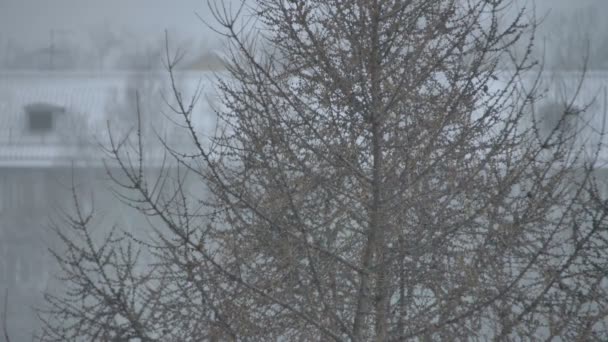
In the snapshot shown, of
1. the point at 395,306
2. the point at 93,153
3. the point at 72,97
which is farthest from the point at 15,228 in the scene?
the point at 395,306

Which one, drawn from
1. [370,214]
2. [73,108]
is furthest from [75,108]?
[370,214]

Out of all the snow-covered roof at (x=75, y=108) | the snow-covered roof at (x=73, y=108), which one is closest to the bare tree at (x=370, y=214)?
the snow-covered roof at (x=75, y=108)

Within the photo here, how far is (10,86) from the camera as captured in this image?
34.4 meters

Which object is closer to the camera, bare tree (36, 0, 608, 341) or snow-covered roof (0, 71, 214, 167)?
bare tree (36, 0, 608, 341)

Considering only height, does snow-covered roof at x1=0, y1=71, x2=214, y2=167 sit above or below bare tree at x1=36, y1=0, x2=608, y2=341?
above

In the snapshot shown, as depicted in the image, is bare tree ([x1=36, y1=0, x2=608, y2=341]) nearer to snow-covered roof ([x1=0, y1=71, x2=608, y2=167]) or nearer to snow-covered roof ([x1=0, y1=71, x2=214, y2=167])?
snow-covered roof ([x1=0, y1=71, x2=608, y2=167])

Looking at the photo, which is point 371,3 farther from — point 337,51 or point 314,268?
point 314,268

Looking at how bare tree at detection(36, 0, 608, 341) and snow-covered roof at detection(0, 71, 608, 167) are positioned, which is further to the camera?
snow-covered roof at detection(0, 71, 608, 167)

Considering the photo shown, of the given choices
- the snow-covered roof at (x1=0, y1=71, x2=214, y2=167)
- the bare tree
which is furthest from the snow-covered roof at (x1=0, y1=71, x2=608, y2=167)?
the bare tree

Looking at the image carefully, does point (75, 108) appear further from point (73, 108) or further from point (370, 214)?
point (370, 214)

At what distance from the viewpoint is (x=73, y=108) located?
1278 inches

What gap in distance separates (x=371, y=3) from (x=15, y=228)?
22.5 meters

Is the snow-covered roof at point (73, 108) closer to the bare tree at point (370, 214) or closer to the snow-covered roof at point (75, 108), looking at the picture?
the snow-covered roof at point (75, 108)

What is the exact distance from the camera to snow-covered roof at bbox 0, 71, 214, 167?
28.8 m
